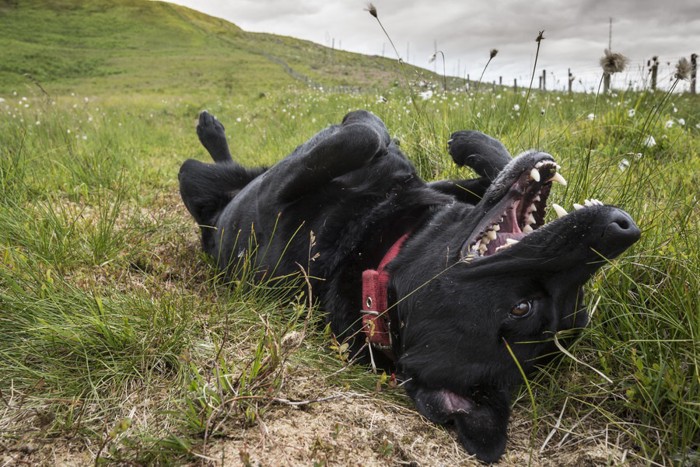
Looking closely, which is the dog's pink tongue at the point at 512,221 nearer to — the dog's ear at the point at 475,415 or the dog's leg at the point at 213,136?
the dog's ear at the point at 475,415

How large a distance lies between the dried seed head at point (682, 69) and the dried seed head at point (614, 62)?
0.29m

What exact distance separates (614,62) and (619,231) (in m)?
1.42

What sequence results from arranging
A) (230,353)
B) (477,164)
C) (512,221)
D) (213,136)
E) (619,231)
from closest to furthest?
(619,231) → (230,353) → (512,221) → (477,164) → (213,136)

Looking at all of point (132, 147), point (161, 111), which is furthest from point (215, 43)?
point (132, 147)

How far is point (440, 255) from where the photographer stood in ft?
6.79

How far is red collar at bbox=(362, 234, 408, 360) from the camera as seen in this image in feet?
7.01

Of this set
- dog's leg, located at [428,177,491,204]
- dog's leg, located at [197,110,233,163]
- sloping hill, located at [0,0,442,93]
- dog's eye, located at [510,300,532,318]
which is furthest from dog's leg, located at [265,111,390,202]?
sloping hill, located at [0,0,442,93]

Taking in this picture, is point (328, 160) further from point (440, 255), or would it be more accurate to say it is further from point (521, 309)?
point (521, 309)

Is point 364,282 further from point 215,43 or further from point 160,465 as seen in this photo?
point 215,43

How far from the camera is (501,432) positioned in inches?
67.7

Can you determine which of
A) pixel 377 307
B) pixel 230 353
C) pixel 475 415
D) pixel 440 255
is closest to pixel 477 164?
pixel 440 255

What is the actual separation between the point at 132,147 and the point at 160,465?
20.3ft

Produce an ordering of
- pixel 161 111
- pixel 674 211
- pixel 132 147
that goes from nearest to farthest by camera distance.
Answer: pixel 674 211, pixel 132 147, pixel 161 111

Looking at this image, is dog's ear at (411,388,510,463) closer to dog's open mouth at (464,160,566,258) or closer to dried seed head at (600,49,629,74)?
dog's open mouth at (464,160,566,258)
